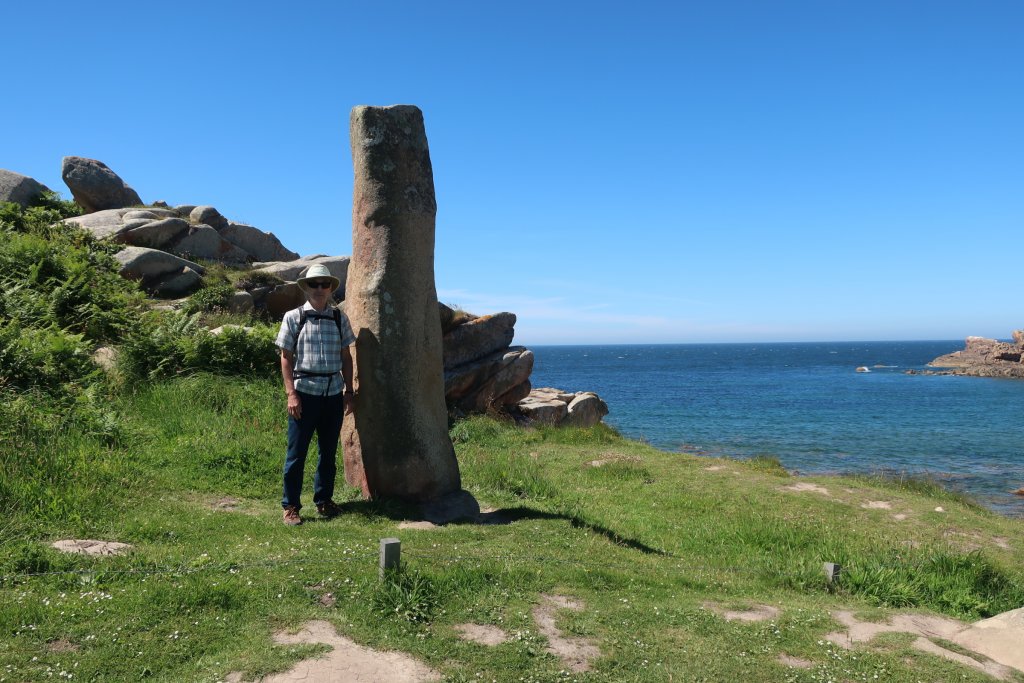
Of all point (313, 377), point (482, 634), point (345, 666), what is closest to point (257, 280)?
point (313, 377)

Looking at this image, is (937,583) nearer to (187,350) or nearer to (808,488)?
(808,488)

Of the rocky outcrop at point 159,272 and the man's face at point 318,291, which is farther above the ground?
the rocky outcrop at point 159,272

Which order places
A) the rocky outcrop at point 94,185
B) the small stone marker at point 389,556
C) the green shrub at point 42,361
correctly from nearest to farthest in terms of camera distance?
the small stone marker at point 389,556, the green shrub at point 42,361, the rocky outcrop at point 94,185

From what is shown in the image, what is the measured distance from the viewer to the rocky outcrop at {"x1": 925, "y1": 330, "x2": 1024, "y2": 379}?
82.6 metres

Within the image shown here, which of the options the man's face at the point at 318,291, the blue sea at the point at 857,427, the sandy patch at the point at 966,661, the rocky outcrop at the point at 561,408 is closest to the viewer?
the sandy patch at the point at 966,661

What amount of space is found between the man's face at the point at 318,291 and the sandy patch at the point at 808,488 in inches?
366

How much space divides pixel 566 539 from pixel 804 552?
3.26 m

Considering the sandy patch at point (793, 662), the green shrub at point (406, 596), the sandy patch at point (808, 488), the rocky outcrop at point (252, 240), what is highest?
the rocky outcrop at point (252, 240)

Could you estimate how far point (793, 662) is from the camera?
17.3ft

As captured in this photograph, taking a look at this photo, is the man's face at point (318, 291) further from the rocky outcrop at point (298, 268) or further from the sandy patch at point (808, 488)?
the rocky outcrop at point (298, 268)

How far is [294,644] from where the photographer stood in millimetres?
4984

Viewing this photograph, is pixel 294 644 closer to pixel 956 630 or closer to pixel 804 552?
pixel 956 630

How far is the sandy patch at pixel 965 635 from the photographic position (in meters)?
5.62

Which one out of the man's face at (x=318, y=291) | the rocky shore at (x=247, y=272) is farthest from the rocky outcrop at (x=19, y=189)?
the man's face at (x=318, y=291)
